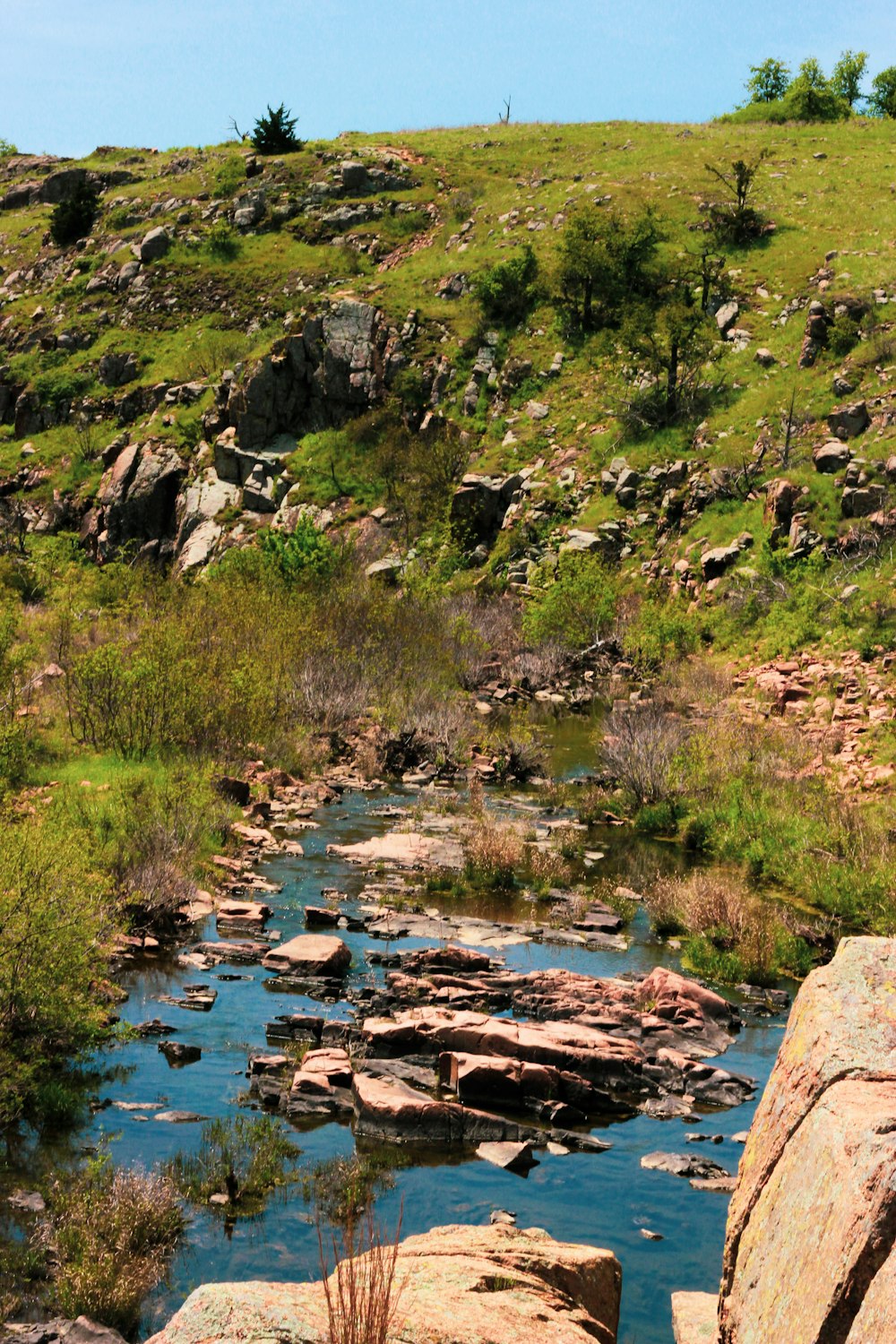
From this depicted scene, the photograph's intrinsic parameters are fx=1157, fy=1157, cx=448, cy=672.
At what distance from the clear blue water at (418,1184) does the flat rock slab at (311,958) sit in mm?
370

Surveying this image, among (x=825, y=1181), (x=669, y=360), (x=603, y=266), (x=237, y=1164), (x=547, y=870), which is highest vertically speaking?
(x=603, y=266)

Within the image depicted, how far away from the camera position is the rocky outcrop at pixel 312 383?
60.8 meters

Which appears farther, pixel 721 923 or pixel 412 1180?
pixel 721 923

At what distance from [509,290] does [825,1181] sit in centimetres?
6166

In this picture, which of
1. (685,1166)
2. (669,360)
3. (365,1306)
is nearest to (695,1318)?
(365,1306)

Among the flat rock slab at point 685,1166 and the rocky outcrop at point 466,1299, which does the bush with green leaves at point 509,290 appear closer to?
the flat rock slab at point 685,1166

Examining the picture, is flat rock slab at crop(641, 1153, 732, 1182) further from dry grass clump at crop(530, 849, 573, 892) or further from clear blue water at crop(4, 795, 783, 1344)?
dry grass clump at crop(530, 849, 573, 892)

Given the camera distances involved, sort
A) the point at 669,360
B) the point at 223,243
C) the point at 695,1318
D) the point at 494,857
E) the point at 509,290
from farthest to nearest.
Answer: the point at 223,243
the point at 509,290
the point at 669,360
the point at 494,857
the point at 695,1318

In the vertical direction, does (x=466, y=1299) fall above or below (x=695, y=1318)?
above

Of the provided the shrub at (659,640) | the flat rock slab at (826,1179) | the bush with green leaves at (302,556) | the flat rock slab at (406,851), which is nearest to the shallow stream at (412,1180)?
the flat rock slab at (826,1179)

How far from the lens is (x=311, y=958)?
14.5m

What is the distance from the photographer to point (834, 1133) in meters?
4.84

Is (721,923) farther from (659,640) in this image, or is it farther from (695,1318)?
(659,640)

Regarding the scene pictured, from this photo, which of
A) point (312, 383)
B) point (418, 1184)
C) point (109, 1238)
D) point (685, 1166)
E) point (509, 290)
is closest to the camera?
point (109, 1238)
